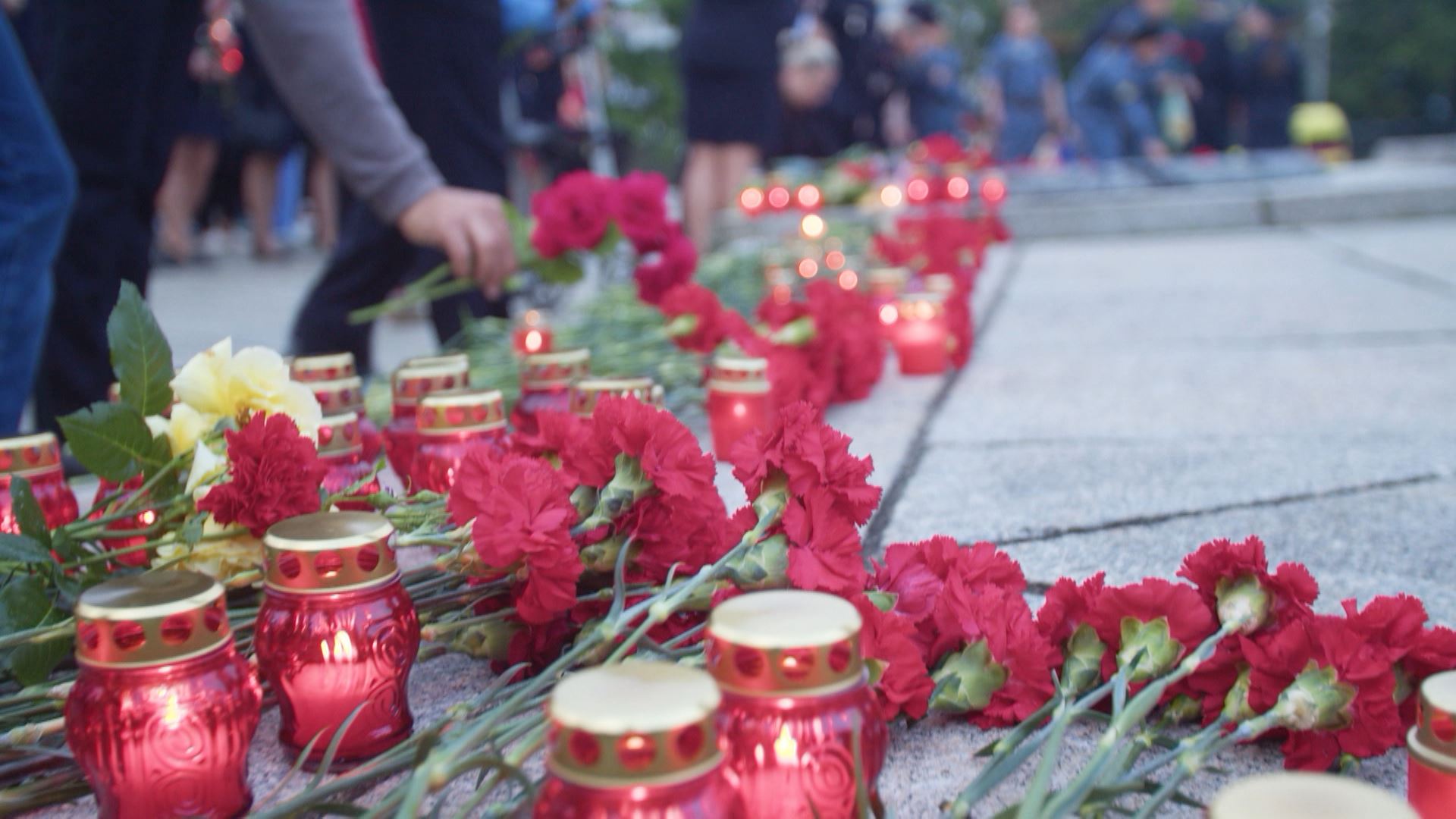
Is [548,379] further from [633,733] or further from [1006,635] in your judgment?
[633,733]

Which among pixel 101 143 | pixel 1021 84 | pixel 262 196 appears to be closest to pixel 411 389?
pixel 101 143

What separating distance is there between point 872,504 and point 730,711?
0.21 m

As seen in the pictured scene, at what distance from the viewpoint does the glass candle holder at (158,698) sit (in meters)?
0.81

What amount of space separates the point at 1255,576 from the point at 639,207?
1516 mm

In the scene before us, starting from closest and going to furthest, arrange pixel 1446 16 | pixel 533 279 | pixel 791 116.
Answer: pixel 533 279
pixel 791 116
pixel 1446 16

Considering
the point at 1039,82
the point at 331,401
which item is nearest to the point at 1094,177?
the point at 1039,82

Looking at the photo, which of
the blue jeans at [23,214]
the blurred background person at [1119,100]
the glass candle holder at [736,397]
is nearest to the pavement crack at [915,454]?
the glass candle holder at [736,397]

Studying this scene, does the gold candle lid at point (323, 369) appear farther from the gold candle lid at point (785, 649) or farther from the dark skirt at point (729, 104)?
the dark skirt at point (729, 104)

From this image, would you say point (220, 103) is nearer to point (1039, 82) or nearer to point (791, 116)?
point (791, 116)

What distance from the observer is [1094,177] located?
310 inches

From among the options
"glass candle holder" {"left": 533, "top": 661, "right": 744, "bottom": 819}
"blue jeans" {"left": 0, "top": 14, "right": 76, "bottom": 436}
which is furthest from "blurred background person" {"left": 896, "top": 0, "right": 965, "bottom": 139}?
"glass candle holder" {"left": 533, "top": 661, "right": 744, "bottom": 819}

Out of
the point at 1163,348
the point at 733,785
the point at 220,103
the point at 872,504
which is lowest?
the point at 1163,348

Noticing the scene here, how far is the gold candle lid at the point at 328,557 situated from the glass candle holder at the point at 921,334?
1.84m

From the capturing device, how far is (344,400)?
1.50m
